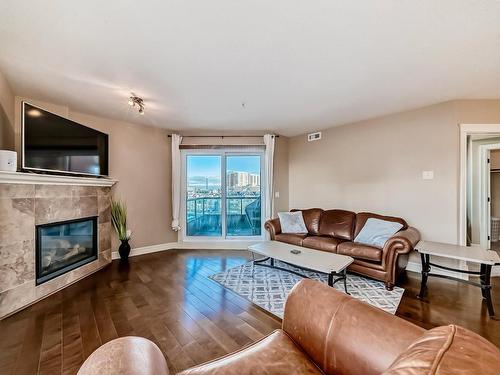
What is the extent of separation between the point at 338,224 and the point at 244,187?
2.01 meters

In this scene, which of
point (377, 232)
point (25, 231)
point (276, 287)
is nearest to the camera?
point (25, 231)

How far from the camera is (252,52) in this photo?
6.38 feet

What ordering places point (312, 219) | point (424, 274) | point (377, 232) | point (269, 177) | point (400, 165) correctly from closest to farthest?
point (424, 274) → point (377, 232) → point (400, 165) → point (312, 219) → point (269, 177)

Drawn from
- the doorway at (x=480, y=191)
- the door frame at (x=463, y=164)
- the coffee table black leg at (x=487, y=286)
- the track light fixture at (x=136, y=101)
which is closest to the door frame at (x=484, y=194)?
the doorway at (x=480, y=191)

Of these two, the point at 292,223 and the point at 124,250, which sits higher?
the point at 292,223

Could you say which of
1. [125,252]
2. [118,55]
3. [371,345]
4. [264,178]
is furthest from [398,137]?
[125,252]

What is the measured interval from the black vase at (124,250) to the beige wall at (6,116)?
1.98 meters

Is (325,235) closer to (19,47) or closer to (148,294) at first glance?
(148,294)

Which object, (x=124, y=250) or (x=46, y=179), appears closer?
(x=46, y=179)

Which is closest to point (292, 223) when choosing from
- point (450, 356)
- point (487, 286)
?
point (487, 286)

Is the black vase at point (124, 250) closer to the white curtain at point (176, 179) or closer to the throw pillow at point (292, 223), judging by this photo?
the white curtain at point (176, 179)

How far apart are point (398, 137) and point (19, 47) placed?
4672 mm

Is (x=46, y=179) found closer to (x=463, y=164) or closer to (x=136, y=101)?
(x=136, y=101)

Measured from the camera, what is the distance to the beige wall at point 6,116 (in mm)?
2432
